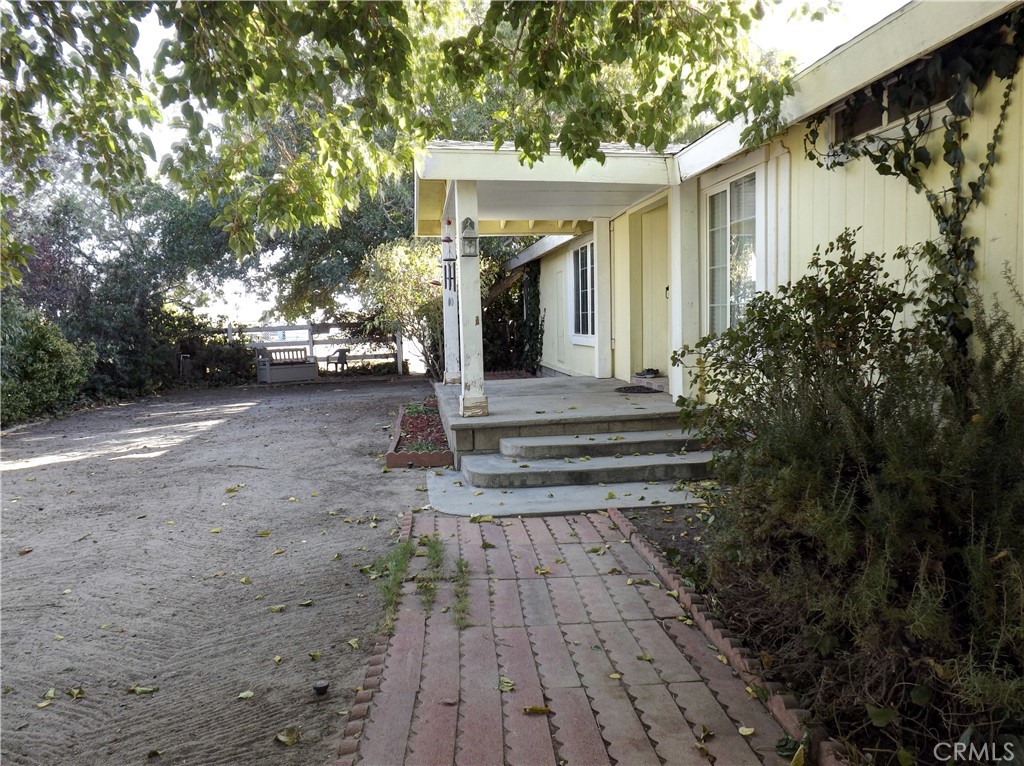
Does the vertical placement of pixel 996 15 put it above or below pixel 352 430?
above

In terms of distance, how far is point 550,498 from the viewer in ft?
18.6

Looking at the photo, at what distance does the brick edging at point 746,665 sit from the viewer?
2.28m

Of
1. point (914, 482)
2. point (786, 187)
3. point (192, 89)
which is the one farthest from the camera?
point (786, 187)

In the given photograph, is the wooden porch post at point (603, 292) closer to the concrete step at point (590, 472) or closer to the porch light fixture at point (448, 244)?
the porch light fixture at point (448, 244)

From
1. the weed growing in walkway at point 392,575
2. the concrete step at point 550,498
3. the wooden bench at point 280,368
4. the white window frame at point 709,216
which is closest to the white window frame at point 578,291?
the white window frame at point 709,216

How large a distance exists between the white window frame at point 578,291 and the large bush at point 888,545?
26.8ft

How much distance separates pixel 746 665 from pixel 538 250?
40.6 ft

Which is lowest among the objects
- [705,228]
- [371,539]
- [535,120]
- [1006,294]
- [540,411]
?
[371,539]

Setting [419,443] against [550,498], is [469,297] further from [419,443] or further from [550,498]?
[550,498]

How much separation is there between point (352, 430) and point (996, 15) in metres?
8.61

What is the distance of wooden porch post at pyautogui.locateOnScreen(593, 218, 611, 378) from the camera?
10.7 m

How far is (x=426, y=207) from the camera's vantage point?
1011 cm

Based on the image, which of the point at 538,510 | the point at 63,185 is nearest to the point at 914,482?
the point at 538,510

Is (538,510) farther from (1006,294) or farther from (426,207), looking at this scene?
(426,207)
